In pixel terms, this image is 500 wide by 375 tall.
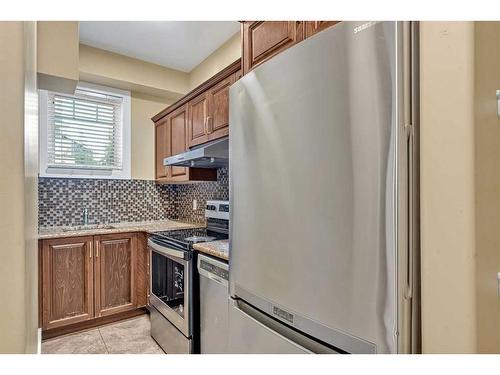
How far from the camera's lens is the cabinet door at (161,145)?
119 inches

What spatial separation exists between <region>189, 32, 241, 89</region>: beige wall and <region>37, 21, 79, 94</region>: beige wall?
149cm

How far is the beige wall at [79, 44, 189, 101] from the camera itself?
8.59 ft

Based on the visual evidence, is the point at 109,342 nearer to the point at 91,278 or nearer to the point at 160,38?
the point at 91,278

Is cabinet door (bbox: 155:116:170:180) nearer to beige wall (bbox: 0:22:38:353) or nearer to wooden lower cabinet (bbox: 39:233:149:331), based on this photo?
wooden lower cabinet (bbox: 39:233:149:331)

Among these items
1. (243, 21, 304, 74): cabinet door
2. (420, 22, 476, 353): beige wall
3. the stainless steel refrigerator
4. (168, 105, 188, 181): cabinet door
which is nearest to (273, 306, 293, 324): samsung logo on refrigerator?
the stainless steel refrigerator

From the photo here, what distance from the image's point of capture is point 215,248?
1652mm

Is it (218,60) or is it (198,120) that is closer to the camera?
(198,120)

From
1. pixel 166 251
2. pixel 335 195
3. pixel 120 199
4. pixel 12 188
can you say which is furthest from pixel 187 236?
pixel 12 188

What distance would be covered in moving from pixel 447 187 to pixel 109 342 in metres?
2.60

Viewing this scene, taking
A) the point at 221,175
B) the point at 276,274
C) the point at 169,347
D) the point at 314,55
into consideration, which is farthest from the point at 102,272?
the point at 314,55

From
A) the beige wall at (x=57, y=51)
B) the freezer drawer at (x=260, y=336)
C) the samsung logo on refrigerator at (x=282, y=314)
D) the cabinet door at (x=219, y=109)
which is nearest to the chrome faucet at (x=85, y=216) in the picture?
the cabinet door at (x=219, y=109)

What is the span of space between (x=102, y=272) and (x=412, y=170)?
2613 millimetres

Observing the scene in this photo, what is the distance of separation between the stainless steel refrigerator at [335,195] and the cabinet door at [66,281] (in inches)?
74.4

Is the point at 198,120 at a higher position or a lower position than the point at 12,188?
higher
